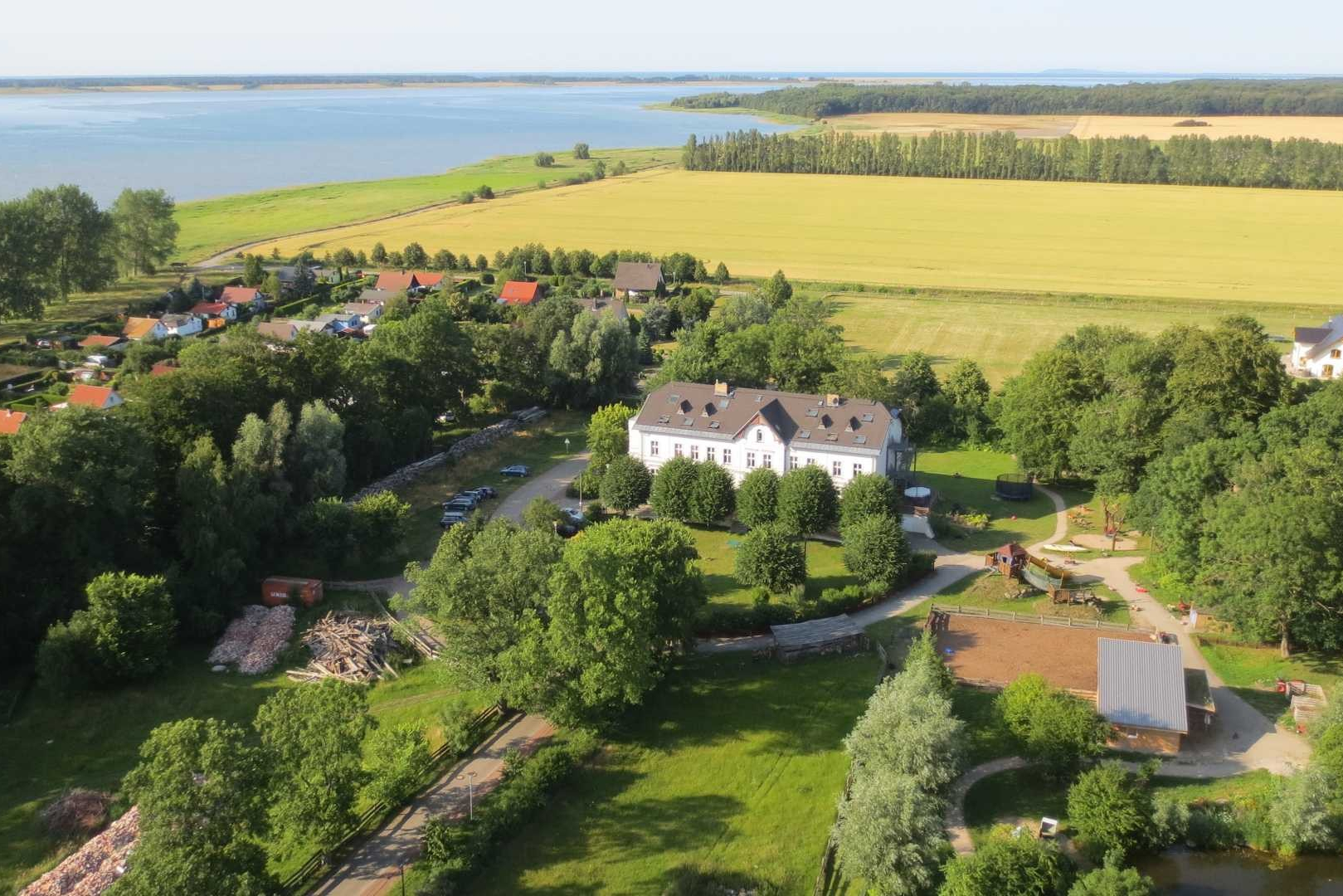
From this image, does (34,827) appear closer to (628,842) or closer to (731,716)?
(628,842)

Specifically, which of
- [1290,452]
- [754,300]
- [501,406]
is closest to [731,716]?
[1290,452]

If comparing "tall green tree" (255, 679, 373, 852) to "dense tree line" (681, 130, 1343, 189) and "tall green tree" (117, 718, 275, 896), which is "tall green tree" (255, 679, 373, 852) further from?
"dense tree line" (681, 130, 1343, 189)

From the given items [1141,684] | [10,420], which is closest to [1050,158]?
[1141,684]

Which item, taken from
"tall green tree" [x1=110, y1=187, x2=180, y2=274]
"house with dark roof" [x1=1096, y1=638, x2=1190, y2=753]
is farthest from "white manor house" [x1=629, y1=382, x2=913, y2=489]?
"tall green tree" [x1=110, y1=187, x2=180, y2=274]

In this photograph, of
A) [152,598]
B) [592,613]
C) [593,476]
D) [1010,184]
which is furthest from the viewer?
[1010,184]

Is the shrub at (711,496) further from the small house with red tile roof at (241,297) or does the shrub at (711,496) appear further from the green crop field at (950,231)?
the green crop field at (950,231)
